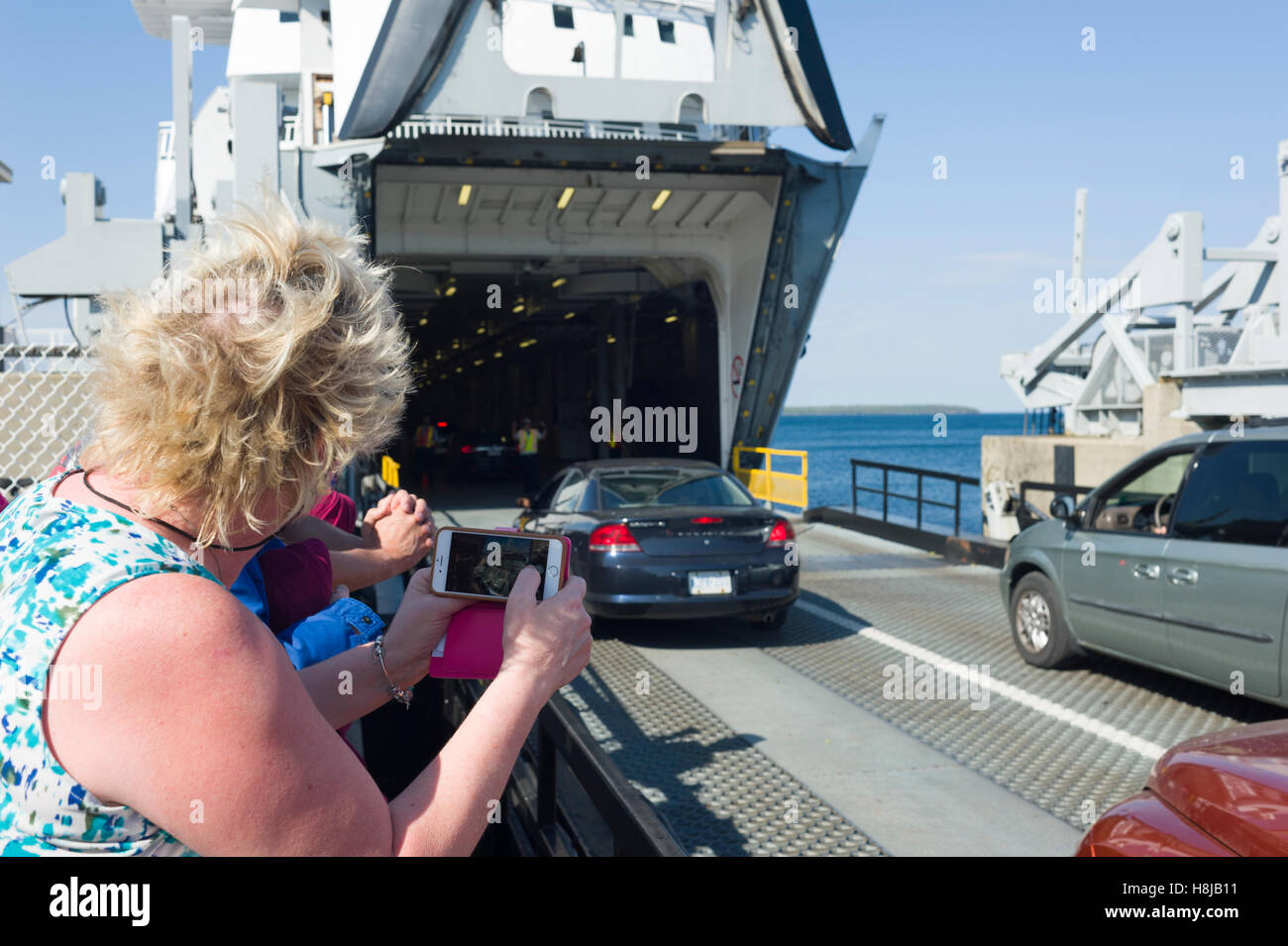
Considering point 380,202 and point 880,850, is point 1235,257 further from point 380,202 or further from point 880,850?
point 880,850

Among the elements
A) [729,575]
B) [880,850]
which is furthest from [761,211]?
[880,850]

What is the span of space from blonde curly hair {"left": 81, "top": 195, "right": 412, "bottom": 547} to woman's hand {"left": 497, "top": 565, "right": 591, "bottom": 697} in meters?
0.33

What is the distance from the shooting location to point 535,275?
2461 cm

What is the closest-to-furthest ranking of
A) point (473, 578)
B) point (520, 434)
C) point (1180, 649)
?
1. point (473, 578)
2. point (1180, 649)
3. point (520, 434)

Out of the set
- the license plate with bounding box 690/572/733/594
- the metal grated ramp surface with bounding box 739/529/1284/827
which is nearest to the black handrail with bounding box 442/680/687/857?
the metal grated ramp surface with bounding box 739/529/1284/827

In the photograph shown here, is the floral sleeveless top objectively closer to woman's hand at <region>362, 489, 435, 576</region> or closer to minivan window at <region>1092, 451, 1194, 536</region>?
woman's hand at <region>362, 489, 435, 576</region>

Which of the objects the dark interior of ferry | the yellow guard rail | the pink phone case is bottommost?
the yellow guard rail

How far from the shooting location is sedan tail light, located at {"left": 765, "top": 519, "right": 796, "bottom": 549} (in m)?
9.00

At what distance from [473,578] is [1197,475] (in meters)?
6.33

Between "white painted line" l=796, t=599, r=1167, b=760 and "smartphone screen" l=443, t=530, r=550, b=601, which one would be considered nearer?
"smartphone screen" l=443, t=530, r=550, b=601

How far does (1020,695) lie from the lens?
723 cm

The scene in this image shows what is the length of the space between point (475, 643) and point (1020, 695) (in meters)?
6.40

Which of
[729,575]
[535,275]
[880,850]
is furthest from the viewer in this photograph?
[535,275]

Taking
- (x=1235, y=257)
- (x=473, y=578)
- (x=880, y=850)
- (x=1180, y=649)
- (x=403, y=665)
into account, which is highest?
(x=1235, y=257)
